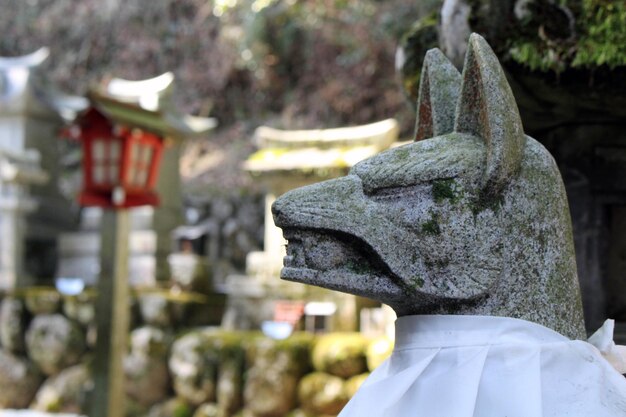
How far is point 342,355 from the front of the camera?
5.91m

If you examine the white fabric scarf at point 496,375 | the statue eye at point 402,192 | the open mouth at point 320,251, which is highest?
the statue eye at point 402,192

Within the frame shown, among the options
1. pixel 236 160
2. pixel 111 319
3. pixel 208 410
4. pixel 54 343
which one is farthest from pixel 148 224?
pixel 236 160

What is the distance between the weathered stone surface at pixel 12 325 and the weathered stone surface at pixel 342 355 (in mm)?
3687

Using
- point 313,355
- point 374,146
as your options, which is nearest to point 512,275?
point 313,355

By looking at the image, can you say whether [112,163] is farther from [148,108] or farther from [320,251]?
[320,251]

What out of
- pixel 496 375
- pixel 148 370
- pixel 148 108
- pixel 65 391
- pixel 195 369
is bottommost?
pixel 65 391

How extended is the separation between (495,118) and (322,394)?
5.10 m

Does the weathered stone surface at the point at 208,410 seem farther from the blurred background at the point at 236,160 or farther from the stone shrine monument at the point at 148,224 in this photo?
the stone shrine monument at the point at 148,224

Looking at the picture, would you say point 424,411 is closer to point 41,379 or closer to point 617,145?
point 617,145

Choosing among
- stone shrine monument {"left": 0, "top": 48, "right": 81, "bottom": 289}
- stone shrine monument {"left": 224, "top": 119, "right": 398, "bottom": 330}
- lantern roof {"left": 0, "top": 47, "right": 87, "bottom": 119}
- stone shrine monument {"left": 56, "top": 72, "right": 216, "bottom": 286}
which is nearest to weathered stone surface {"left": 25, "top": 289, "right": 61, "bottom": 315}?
stone shrine monument {"left": 0, "top": 48, "right": 81, "bottom": 289}

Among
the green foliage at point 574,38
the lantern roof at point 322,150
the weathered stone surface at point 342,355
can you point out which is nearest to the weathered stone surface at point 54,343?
the lantern roof at point 322,150

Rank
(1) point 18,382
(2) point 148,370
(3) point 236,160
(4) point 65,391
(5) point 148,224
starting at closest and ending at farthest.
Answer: (2) point 148,370 < (4) point 65,391 < (1) point 18,382 < (5) point 148,224 < (3) point 236,160

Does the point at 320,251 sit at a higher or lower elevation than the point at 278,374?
higher

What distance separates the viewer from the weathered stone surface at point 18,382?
26.0 ft
